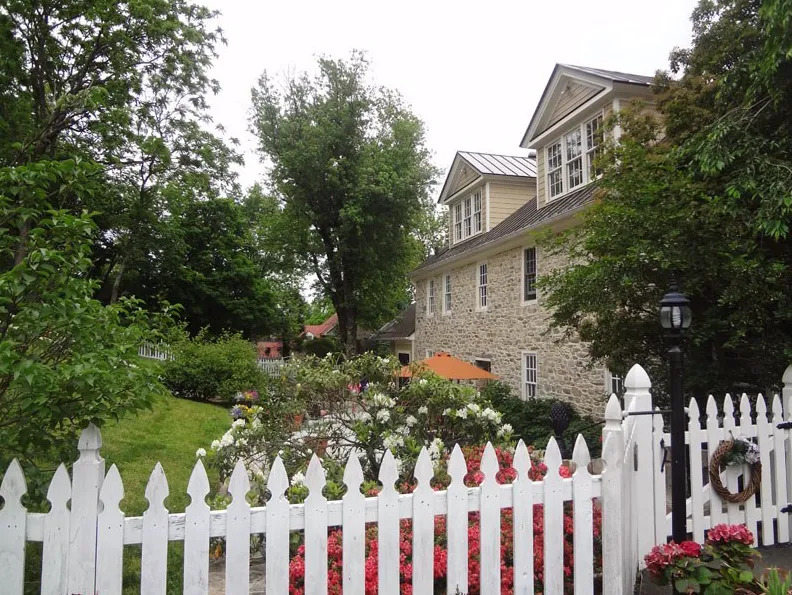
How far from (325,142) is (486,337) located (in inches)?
492

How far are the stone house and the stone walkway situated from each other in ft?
18.8

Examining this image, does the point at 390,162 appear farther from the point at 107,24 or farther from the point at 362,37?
the point at 107,24

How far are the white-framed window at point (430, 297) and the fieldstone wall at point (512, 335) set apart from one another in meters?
0.34

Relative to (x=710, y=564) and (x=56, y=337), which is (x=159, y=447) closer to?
(x=56, y=337)

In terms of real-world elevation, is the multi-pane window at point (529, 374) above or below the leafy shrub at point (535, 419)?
above

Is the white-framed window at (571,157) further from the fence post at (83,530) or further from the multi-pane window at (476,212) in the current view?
the fence post at (83,530)

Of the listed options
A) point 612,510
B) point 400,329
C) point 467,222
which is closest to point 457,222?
point 467,222

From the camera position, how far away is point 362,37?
78.5ft

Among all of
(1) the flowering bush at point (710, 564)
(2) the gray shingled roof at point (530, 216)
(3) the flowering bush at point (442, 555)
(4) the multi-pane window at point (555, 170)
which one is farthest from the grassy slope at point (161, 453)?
(4) the multi-pane window at point (555, 170)

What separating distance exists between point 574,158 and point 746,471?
32.2ft

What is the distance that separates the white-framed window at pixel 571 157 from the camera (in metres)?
12.0

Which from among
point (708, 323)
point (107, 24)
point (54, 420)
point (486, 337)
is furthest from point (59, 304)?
point (107, 24)

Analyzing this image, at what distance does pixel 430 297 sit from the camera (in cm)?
2092

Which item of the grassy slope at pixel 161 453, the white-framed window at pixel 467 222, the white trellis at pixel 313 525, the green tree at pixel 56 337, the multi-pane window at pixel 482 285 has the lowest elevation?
the grassy slope at pixel 161 453
